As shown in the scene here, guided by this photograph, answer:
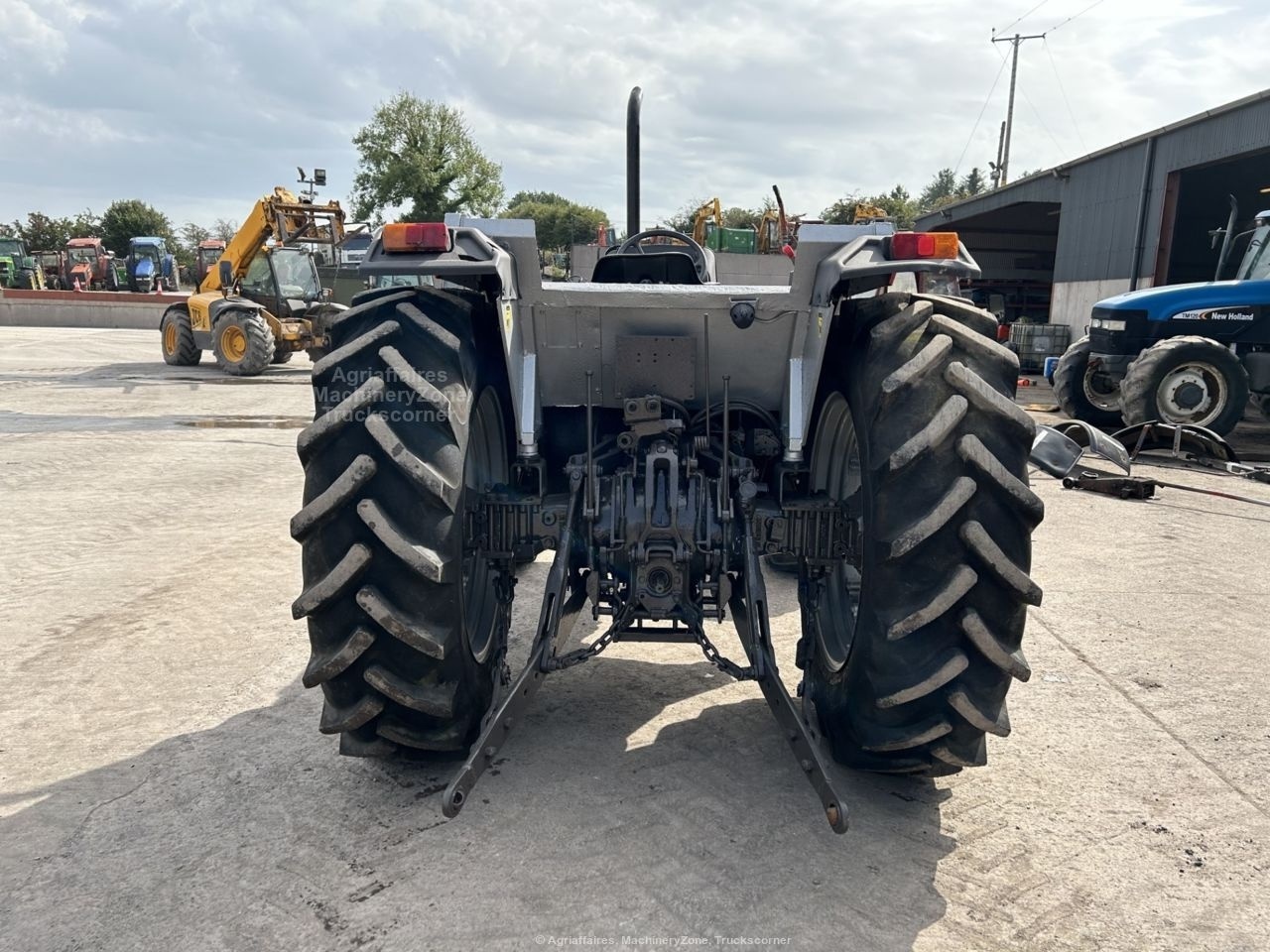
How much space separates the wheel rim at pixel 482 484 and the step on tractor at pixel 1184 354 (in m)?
9.17

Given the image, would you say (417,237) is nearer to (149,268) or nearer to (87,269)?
(149,268)

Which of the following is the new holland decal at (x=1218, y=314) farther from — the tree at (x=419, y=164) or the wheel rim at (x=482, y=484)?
the tree at (x=419, y=164)

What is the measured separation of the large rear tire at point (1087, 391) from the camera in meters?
11.9

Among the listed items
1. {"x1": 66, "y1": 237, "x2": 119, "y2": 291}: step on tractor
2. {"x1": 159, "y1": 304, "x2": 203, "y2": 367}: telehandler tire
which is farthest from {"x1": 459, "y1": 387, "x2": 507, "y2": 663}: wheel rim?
{"x1": 66, "y1": 237, "x2": 119, "y2": 291}: step on tractor

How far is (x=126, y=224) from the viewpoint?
203ft

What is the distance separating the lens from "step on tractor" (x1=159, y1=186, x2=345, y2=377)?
16.8 m

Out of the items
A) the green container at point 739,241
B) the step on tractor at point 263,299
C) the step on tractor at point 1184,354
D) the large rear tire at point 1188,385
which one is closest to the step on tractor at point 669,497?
the large rear tire at point 1188,385

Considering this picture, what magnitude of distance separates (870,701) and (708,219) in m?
13.0

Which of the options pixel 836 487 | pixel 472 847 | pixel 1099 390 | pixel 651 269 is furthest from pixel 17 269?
pixel 472 847

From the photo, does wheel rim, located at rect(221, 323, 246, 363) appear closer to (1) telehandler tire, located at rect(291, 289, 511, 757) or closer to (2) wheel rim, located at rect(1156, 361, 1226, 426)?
A: (2) wheel rim, located at rect(1156, 361, 1226, 426)

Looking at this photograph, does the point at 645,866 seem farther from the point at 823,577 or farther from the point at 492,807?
the point at 823,577

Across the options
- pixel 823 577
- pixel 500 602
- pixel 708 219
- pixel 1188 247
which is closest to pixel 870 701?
pixel 823 577

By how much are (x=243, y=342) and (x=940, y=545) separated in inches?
662

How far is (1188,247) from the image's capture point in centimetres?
2011
